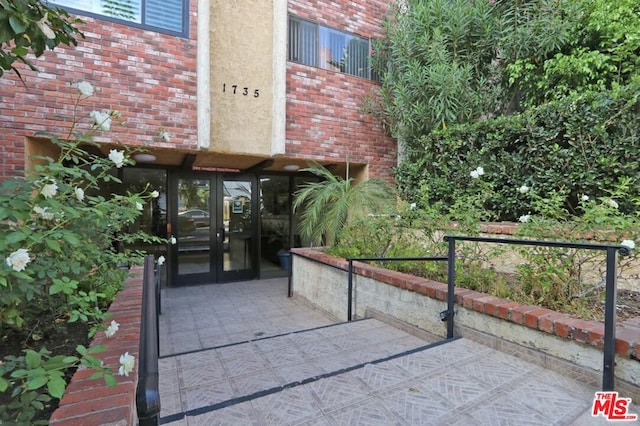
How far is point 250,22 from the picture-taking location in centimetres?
570

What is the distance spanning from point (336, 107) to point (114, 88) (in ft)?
12.4

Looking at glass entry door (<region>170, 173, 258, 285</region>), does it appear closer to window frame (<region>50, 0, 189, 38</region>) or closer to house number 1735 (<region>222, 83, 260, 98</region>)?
house number 1735 (<region>222, 83, 260, 98</region>)

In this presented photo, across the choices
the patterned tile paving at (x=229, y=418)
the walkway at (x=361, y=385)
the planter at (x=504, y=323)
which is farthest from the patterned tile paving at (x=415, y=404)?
the planter at (x=504, y=323)

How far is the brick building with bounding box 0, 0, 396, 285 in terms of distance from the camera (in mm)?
4520

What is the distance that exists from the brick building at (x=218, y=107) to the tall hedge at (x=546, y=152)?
1971mm

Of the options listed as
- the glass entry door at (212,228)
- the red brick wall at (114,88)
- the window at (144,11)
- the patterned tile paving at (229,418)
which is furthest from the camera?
the glass entry door at (212,228)

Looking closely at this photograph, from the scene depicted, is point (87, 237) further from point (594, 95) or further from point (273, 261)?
point (273, 261)

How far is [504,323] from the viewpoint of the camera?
238 cm

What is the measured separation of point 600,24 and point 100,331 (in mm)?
6888

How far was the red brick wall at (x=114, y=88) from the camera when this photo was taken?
4.24 metres

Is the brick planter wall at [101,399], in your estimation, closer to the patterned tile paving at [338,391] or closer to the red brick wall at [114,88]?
the patterned tile paving at [338,391]

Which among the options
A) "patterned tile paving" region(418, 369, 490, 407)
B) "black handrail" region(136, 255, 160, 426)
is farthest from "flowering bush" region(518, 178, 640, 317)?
"black handrail" region(136, 255, 160, 426)

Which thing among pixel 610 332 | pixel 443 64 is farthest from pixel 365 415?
pixel 443 64

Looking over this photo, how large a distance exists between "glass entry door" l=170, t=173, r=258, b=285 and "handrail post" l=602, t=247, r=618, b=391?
624 centimetres
